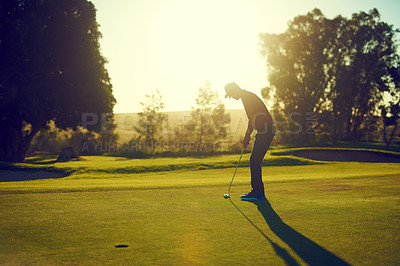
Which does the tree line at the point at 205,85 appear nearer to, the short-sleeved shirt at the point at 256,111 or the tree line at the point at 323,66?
the tree line at the point at 323,66

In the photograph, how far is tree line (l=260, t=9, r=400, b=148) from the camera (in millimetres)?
52906

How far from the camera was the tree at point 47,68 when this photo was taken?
97.1 ft

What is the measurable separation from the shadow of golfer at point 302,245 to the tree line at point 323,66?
49338 mm

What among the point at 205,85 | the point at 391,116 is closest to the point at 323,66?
the point at 391,116

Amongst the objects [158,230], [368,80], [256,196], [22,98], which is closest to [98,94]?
[22,98]

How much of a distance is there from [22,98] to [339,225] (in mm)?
28759

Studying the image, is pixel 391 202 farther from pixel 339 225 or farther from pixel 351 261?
pixel 351 261

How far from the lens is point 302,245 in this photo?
4.62m

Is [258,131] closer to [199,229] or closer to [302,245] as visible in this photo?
[199,229]

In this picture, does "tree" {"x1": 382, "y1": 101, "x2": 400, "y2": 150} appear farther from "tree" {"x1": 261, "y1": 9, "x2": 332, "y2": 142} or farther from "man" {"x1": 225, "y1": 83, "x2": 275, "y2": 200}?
"man" {"x1": 225, "y1": 83, "x2": 275, "y2": 200}

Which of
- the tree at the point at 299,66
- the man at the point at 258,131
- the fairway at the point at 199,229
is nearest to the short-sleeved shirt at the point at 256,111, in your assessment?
the man at the point at 258,131

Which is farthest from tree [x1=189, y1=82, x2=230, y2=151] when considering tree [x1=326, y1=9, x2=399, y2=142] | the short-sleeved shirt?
the short-sleeved shirt

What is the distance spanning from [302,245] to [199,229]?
1.49 meters

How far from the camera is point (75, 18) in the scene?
109 feet
